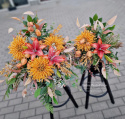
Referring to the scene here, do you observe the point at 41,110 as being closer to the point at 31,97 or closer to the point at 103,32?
the point at 31,97

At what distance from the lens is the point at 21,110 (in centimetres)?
234

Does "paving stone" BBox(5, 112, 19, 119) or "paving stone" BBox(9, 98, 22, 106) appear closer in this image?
"paving stone" BBox(5, 112, 19, 119)

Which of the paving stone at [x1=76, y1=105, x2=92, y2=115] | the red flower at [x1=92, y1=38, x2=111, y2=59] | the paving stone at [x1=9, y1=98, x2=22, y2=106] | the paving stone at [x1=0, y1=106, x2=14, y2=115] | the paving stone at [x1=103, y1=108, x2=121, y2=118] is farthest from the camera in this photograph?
the paving stone at [x1=9, y1=98, x2=22, y2=106]

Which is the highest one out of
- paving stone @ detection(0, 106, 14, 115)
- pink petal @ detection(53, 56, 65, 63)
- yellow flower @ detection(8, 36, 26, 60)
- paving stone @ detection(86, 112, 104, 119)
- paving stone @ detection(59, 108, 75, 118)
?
yellow flower @ detection(8, 36, 26, 60)

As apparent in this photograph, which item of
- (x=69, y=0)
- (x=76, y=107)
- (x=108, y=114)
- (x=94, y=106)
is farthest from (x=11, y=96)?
(x=69, y=0)

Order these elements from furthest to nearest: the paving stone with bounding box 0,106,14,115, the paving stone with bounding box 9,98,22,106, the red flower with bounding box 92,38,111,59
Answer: the paving stone with bounding box 9,98,22,106, the paving stone with bounding box 0,106,14,115, the red flower with bounding box 92,38,111,59

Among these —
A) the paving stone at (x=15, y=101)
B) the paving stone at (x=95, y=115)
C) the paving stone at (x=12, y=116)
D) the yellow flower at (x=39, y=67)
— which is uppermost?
the yellow flower at (x=39, y=67)

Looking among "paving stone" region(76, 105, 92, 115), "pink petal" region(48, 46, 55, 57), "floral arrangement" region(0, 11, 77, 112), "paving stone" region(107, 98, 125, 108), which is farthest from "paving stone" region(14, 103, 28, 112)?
"pink petal" region(48, 46, 55, 57)

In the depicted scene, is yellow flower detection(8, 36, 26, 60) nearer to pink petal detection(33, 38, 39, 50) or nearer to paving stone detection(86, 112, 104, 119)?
pink petal detection(33, 38, 39, 50)

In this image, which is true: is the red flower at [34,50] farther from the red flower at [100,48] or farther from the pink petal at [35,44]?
the red flower at [100,48]

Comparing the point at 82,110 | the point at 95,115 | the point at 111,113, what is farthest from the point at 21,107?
the point at 111,113

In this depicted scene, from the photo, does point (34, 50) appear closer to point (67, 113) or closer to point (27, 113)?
point (67, 113)

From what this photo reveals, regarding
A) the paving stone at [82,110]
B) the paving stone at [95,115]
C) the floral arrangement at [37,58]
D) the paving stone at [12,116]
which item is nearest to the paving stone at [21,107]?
the paving stone at [12,116]

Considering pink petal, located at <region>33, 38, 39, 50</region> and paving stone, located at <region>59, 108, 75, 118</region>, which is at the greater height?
pink petal, located at <region>33, 38, 39, 50</region>
